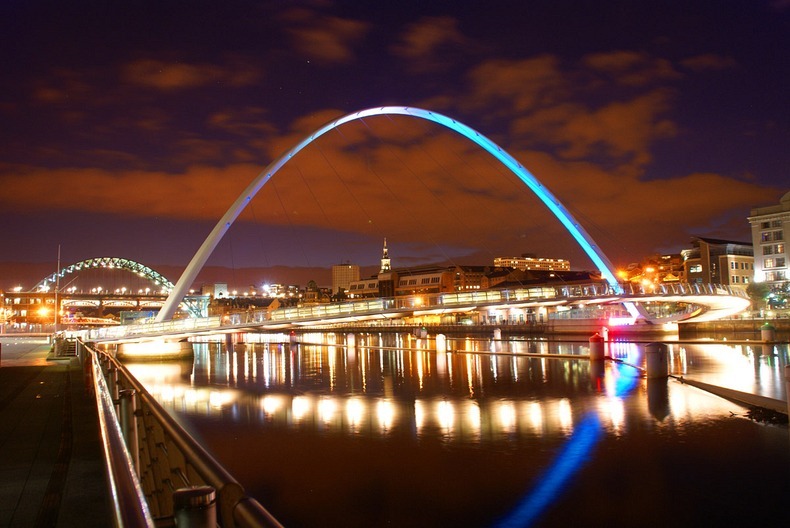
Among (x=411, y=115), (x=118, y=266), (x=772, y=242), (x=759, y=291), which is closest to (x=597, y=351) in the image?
(x=411, y=115)

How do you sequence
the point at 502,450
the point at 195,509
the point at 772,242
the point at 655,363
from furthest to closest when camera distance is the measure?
the point at 772,242, the point at 655,363, the point at 502,450, the point at 195,509

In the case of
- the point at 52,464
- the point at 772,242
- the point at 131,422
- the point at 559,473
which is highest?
the point at 772,242

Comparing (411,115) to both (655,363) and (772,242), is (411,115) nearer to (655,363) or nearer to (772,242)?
(655,363)

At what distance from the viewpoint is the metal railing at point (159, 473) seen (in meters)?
2.50

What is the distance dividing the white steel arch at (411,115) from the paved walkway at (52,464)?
3748 cm

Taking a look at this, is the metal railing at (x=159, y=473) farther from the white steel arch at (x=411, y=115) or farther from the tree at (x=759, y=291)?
the tree at (x=759, y=291)

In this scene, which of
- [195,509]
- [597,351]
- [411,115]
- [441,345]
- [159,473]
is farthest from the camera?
[411,115]

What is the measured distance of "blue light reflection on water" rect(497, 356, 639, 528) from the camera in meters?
9.58

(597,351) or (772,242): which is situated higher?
(772,242)

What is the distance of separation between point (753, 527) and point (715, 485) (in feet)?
6.18

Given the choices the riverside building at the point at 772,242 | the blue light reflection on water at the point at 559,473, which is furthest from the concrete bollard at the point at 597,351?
the riverside building at the point at 772,242

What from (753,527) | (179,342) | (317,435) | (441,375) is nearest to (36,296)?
(179,342)

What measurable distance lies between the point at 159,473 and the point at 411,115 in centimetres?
5805

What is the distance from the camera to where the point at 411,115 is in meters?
61.4
